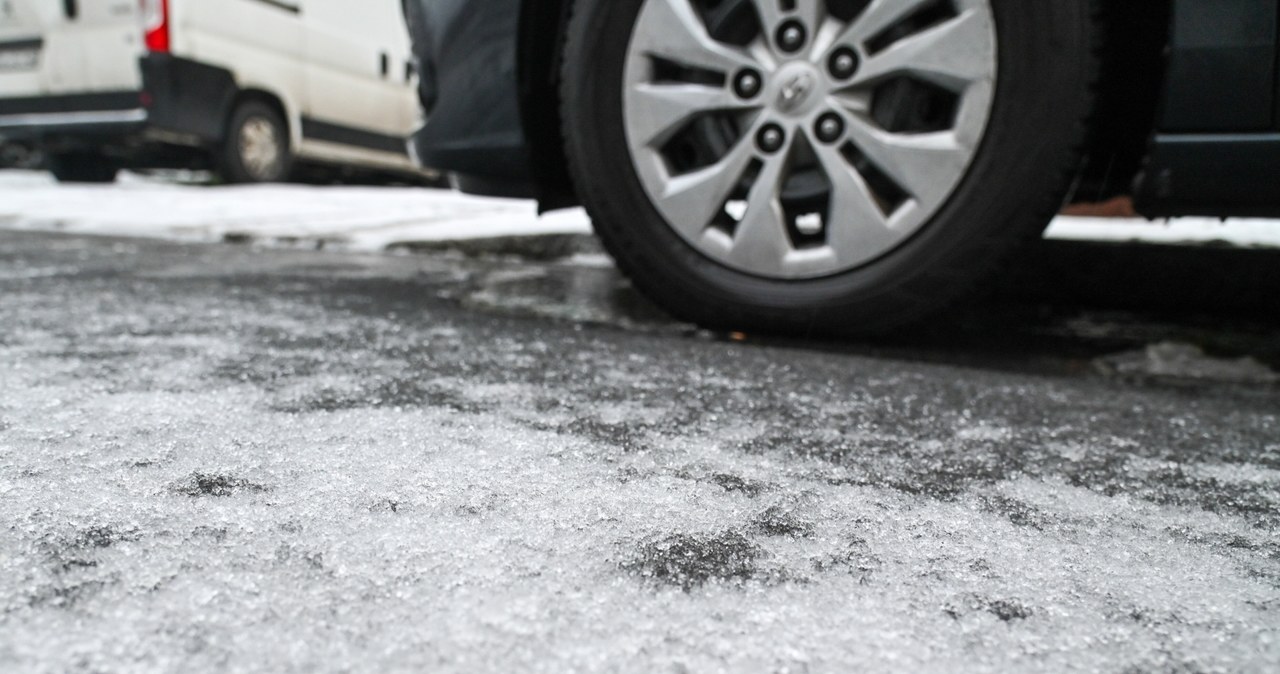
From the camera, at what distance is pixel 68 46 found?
538 centimetres

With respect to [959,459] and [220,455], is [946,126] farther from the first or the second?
[220,455]

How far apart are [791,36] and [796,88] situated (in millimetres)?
91

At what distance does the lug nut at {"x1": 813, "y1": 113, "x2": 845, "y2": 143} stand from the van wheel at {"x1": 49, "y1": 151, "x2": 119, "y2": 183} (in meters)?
6.28

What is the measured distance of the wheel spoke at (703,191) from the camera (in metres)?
1.60

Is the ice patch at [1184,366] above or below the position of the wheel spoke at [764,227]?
below

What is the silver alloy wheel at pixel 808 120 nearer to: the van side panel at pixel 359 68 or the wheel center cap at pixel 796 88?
the wheel center cap at pixel 796 88

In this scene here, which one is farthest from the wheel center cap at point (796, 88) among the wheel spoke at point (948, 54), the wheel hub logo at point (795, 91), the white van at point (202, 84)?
the white van at point (202, 84)

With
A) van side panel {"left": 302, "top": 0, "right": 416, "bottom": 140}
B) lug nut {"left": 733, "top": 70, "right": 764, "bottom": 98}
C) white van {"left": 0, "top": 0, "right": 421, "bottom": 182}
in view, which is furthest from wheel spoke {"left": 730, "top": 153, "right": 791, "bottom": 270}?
van side panel {"left": 302, "top": 0, "right": 416, "bottom": 140}

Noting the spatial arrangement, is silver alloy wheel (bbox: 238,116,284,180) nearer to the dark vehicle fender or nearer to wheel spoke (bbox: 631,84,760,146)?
the dark vehicle fender

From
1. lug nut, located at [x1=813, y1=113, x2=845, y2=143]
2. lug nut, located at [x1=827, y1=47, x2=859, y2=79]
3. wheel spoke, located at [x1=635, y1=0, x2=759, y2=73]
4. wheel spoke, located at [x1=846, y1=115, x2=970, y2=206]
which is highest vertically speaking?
wheel spoke, located at [x1=635, y1=0, x2=759, y2=73]

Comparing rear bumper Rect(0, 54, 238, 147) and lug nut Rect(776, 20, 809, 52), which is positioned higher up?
rear bumper Rect(0, 54, 238, 147)

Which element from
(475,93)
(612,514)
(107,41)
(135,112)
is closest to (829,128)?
(475,93)

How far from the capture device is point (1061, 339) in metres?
1.84

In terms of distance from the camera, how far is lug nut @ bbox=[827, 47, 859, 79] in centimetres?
151
